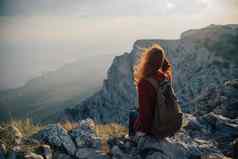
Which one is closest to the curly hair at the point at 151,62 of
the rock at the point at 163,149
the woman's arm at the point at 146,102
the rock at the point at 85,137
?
the woman's arm at the point at 146,102

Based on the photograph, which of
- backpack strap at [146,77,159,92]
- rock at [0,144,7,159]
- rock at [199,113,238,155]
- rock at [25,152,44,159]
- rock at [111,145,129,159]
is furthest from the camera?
rock at [199,113,238,155]

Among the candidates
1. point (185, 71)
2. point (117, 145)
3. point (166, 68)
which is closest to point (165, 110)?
point (166, 68)

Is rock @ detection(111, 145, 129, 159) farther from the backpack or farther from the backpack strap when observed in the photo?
the backpack strap

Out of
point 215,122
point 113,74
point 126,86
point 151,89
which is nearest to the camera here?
point 151,89

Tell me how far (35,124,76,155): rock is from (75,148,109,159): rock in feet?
0.76

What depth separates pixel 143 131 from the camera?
28.3 ft

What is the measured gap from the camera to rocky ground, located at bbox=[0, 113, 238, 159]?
846 centimetres

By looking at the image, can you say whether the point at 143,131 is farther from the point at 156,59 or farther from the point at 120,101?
the point at 120,101

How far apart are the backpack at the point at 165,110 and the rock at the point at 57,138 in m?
2.94

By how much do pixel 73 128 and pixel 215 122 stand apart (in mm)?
5757

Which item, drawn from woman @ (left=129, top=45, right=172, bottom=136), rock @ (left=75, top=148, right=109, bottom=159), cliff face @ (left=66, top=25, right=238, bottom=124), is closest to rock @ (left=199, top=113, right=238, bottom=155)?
woman @ (left=129, top=45, right=172, bottom=136)

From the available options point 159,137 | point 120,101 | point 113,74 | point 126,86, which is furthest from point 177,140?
point 113,74

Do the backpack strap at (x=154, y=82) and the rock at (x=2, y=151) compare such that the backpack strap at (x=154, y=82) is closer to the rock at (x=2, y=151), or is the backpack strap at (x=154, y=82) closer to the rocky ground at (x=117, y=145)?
the rocky ground at (x=117, y=145)

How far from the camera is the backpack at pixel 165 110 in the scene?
7992 millimetres
